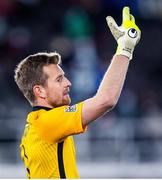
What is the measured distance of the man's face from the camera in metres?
5.42

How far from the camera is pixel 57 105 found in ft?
17.9

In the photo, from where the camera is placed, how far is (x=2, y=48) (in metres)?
14.1

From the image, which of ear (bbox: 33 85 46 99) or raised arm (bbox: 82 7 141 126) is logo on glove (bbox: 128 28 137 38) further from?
ear (bbox: 33 85 46 99)

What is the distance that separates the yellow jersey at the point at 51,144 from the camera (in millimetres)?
5266

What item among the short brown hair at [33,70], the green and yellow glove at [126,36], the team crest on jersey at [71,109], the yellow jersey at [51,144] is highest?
the green and yellow glove at [126,36]

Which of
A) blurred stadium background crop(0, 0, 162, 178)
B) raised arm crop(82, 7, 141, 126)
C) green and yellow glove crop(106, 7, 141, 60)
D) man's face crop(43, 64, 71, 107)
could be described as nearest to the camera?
raised arm crop(82, 7, 141, 126)

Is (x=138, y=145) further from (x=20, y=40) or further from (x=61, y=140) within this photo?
(x=61, y=140)

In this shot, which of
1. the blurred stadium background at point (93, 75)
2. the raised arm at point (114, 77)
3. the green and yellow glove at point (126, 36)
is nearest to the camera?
the raised arm at point (114, 77)

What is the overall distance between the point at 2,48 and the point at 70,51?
120 centimetres

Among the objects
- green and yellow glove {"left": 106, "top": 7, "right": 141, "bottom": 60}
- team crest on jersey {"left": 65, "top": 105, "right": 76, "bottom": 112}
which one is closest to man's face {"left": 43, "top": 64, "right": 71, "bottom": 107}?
team crest on jersey {"left": 65, "top": 105, "right": 76, "bottom": 112}

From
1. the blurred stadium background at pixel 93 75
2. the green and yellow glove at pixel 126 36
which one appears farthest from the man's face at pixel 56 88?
the blurred stadium background at pixel 93 75

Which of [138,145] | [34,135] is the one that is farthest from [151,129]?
[34,135]

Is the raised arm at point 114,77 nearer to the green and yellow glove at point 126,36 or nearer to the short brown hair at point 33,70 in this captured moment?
the green and yellow glove at point 126,36

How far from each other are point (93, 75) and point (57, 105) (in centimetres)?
748
